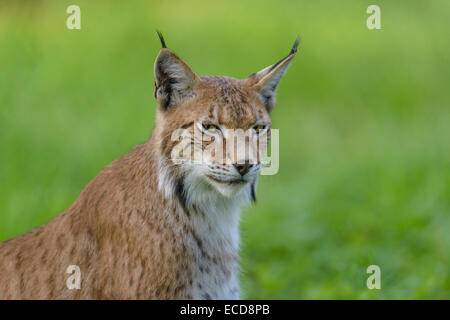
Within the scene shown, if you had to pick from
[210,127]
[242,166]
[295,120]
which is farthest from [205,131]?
[295,120]

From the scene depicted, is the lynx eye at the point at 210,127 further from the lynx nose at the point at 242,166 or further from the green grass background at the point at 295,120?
the green grass background at the point at 295,120

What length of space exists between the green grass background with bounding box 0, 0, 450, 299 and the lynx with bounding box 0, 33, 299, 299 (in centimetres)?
188

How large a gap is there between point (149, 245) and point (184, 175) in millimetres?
421

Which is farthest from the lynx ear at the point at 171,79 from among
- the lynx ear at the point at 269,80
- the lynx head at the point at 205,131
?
the lynx ear at the point at 269,80

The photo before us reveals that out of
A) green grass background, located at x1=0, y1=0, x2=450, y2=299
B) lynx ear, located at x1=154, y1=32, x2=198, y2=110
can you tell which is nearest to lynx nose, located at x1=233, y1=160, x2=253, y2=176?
lynx ear, located at x1=154, y1=32, x2=198, y2=110

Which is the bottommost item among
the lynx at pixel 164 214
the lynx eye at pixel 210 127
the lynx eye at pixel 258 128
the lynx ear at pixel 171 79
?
the lynx at pixel 164 214

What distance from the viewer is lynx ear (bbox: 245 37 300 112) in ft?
14.8

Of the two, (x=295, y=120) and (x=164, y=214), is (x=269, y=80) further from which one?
(x=295, y=120)

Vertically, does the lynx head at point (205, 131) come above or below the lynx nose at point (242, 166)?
above

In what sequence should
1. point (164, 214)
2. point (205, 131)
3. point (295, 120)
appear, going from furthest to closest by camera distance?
point (295, 120) → point (164, 214) → point (205, 131)

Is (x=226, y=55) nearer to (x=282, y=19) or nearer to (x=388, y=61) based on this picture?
(x=282, y=19)

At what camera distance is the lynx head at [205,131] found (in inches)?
168

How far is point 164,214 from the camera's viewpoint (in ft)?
14.5

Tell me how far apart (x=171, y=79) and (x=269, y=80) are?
0.57 meters
